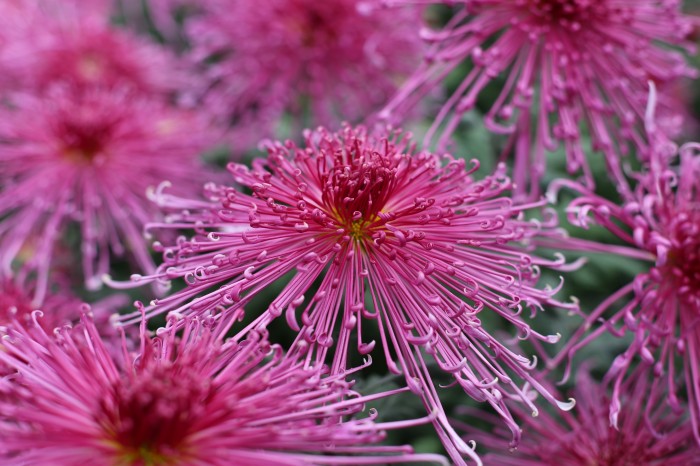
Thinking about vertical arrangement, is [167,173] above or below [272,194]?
above

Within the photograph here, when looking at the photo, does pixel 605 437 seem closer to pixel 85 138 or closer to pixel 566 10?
pixel 566 10

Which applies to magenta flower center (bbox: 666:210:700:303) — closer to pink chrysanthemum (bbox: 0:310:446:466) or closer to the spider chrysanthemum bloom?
pink chrysanthemum (bbox: 0:310:446:466)

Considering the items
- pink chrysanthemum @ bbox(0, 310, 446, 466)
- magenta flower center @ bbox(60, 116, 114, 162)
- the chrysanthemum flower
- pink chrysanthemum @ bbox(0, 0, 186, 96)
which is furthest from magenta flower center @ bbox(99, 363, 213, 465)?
pink chrysanthemum @ bbox(0, 0, 186, 96)

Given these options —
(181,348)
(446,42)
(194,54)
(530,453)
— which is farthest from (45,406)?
(194,54)

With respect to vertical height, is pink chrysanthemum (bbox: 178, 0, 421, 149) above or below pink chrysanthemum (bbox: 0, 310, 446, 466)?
above

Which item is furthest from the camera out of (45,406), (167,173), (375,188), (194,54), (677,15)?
(194,54)

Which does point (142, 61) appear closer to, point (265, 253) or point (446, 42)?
point (446, 42)
